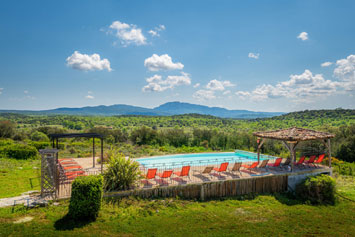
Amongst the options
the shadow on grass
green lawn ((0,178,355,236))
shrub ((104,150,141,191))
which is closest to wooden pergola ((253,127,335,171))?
green lawn ((0,178,355,236))

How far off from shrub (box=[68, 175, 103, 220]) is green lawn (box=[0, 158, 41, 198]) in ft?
11.8

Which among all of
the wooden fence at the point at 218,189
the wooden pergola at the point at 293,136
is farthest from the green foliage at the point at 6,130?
the wooden pergola at the point at 293,136

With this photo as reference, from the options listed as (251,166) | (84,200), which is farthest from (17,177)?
(251,166)

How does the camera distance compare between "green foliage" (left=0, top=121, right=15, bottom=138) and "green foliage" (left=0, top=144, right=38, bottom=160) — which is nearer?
"green foliage" (left=0, top=144, right=38, bottom=160)

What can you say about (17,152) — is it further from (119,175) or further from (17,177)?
(119,175)

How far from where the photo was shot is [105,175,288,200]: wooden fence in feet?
30.7

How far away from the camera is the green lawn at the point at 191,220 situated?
6789 millimetres

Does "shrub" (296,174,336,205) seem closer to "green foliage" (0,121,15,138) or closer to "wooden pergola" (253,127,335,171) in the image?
"wooden pergola" (253,127,335,171)

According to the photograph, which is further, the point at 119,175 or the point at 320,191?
the point at 320,191

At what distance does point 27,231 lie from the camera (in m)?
6.32

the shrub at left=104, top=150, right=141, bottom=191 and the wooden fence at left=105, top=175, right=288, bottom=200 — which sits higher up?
the shrub at left=104, top=150, right=141, bottom=191

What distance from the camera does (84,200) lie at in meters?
7.15

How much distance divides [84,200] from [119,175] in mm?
2150

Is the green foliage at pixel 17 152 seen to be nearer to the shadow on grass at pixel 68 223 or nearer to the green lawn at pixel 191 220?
the green lawn at pixel 191 220
